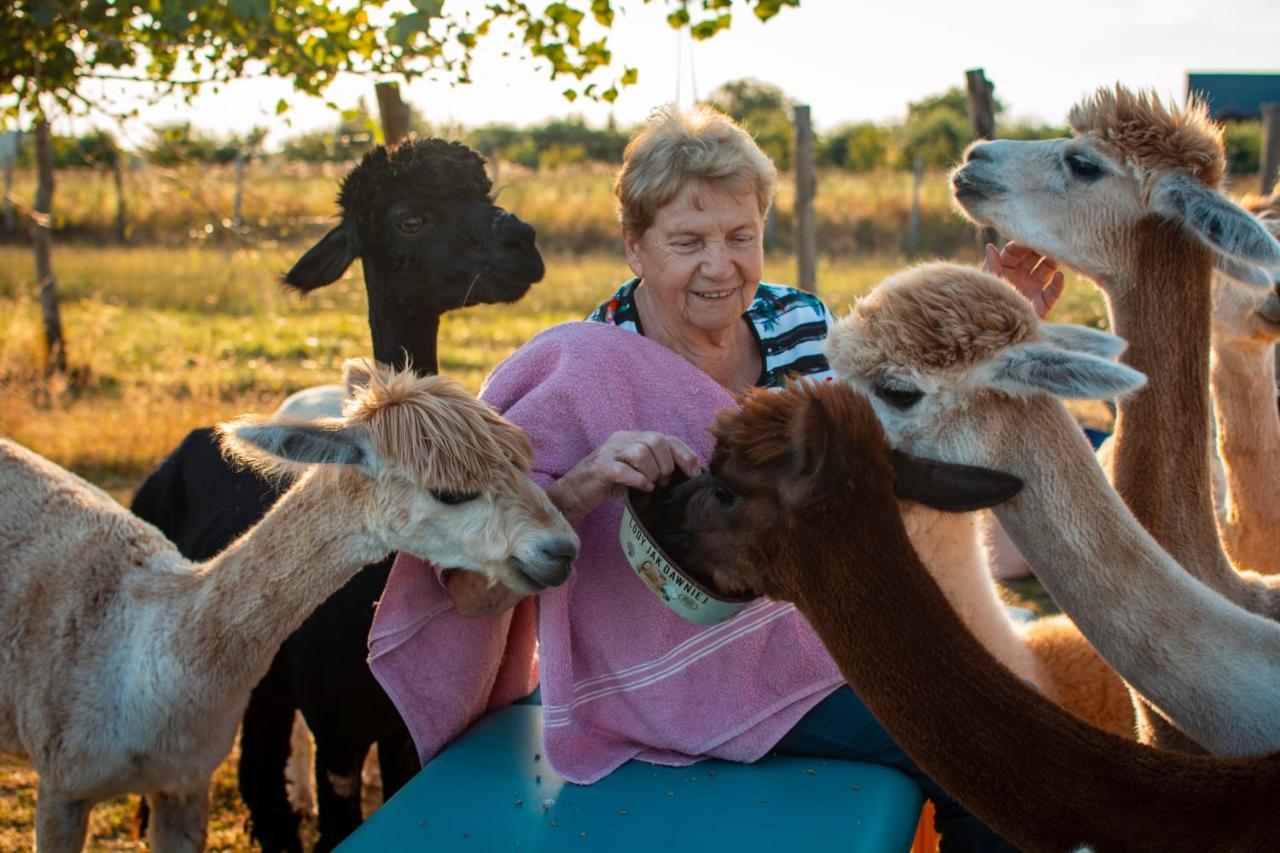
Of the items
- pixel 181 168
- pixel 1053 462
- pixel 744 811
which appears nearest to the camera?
pixel 1053 462

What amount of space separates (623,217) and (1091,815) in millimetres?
1730

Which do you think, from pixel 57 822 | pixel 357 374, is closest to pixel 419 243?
pixel 357 374

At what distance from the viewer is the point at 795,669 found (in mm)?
2521

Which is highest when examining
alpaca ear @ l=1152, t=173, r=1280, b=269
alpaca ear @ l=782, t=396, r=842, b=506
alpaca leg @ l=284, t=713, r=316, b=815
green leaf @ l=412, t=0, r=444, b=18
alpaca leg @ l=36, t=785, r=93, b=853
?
green leaf @ l=412, t=0, r=444, b=18

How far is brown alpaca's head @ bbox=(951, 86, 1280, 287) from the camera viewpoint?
2.56m

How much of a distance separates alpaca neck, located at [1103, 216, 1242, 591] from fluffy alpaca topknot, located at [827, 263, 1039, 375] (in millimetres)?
504

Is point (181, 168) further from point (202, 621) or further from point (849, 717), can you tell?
point (849, 717)

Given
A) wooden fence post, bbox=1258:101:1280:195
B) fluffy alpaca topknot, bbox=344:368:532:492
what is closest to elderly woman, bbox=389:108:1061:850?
fluffy alpaca topknot, bbox=344:368:532:492

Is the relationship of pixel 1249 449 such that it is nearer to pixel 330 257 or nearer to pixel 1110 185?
pixel 1110 185

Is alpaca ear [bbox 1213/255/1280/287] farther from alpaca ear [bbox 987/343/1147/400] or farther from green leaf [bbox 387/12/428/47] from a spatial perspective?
green leaf [bbox 387/12/428/47]

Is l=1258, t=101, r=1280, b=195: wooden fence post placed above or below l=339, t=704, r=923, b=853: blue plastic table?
above

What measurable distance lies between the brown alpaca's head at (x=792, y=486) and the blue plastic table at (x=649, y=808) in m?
0.53

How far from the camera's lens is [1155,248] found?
261 centimetres

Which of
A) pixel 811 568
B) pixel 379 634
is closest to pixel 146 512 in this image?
pixel 379 634
